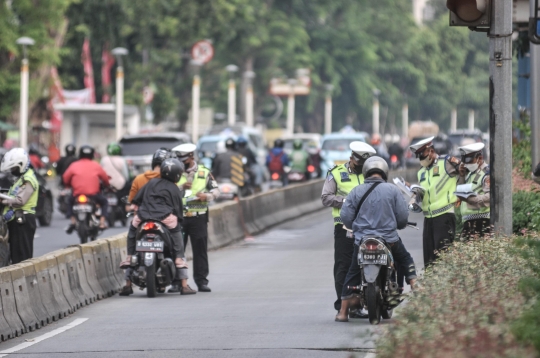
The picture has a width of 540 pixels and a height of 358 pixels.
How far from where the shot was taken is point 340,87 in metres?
96.6

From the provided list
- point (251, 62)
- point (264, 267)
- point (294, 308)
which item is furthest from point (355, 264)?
point (251, 62)

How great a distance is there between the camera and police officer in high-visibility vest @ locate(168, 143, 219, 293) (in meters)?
16.7

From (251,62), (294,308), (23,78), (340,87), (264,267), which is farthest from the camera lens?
(340,87)

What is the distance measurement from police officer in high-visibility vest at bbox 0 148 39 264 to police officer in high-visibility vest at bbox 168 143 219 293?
1824mm

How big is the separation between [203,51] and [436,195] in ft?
149

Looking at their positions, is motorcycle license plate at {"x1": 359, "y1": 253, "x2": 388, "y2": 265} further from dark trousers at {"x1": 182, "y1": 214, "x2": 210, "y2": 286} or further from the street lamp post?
the street lamp post

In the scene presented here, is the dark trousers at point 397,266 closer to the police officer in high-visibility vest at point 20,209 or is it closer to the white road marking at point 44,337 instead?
the white road marking at point 44,337

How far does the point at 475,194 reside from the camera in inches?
552

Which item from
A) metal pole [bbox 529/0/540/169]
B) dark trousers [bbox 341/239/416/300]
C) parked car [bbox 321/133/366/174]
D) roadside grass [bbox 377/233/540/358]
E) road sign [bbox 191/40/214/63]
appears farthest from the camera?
road sign [bbox 191/40/214/63]

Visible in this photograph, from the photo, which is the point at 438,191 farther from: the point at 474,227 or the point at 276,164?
the point at 276,164

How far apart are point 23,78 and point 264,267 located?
27.0 metres

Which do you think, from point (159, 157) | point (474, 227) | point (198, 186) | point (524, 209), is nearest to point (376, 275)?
point (474, 227)

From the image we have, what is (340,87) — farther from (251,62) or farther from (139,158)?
(139,158)

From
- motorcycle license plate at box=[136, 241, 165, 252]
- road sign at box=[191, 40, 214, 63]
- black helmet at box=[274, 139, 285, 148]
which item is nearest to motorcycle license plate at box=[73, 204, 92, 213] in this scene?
motorcycle license plate at box=[136, 241, 165, 252]
